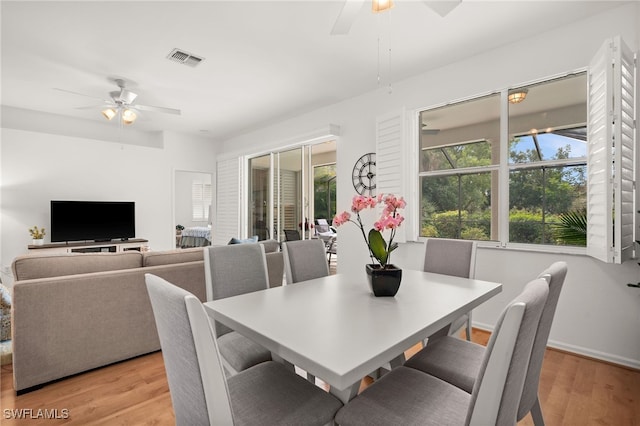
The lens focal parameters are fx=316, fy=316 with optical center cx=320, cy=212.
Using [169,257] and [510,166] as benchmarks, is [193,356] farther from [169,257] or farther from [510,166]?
[510,166]

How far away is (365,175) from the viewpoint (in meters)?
4.07

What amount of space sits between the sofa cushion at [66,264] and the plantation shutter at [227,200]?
3631 millimetres

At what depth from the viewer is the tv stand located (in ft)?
15.1

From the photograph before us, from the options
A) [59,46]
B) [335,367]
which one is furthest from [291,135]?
[335,367]

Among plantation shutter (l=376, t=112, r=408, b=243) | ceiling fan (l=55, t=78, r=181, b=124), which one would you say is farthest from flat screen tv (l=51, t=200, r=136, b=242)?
plantation shutter (l=376, t=112, r=408, b=243)

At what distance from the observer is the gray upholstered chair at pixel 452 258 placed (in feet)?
7.32

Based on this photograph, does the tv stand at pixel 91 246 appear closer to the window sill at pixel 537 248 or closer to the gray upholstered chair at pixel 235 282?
the gray upholstered chair at pixel 235 282

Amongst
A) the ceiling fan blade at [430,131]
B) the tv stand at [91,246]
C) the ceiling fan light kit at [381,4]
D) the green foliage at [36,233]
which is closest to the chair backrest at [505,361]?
the ceiling fan light kit at [381,4]

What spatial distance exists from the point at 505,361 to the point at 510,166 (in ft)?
8.99

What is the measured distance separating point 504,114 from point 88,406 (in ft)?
12.8

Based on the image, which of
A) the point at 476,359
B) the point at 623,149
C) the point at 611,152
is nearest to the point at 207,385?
the point at 476,359

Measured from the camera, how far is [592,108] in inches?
93.6

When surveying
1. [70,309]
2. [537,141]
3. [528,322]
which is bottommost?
[70,309]

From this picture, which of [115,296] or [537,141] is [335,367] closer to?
[115,296]
